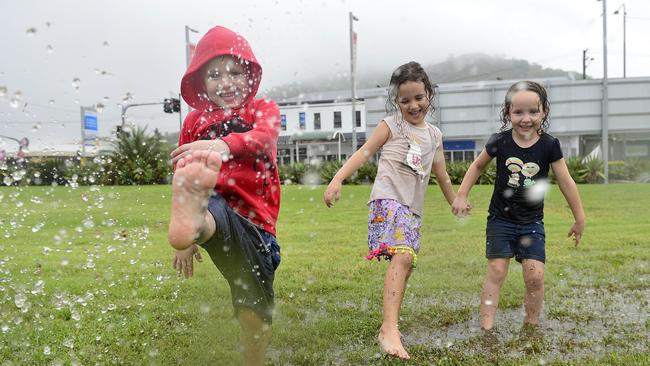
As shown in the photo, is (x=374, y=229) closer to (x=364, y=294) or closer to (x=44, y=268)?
(x=364, y=294)

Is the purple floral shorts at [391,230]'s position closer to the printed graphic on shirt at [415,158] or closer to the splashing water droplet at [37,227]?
the printed graphic on shirt at [415,158]

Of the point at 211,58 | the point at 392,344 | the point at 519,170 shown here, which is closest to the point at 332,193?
the point at 392,344

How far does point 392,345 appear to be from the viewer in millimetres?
2633

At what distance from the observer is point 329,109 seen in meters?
36.2

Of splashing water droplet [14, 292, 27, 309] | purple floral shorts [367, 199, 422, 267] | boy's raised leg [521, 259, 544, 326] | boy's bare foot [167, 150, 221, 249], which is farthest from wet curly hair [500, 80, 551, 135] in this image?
splashing water droplet [14, 292, 27, 309]

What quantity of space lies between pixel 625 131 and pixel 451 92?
7.31m

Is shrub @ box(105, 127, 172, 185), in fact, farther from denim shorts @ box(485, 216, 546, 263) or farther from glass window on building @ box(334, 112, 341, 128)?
glass window on building @ box(334, 112, 341, 128)

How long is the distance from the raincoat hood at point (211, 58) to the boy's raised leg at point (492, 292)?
1.83m

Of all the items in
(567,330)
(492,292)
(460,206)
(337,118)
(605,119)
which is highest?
(337,118)

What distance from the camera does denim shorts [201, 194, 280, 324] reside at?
85.0 inches

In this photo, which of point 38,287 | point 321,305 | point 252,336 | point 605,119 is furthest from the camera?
point 605,119

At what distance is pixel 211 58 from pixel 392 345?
162cm

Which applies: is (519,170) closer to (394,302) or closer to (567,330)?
(567,330)

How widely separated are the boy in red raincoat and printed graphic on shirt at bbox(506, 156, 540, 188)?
163cm
